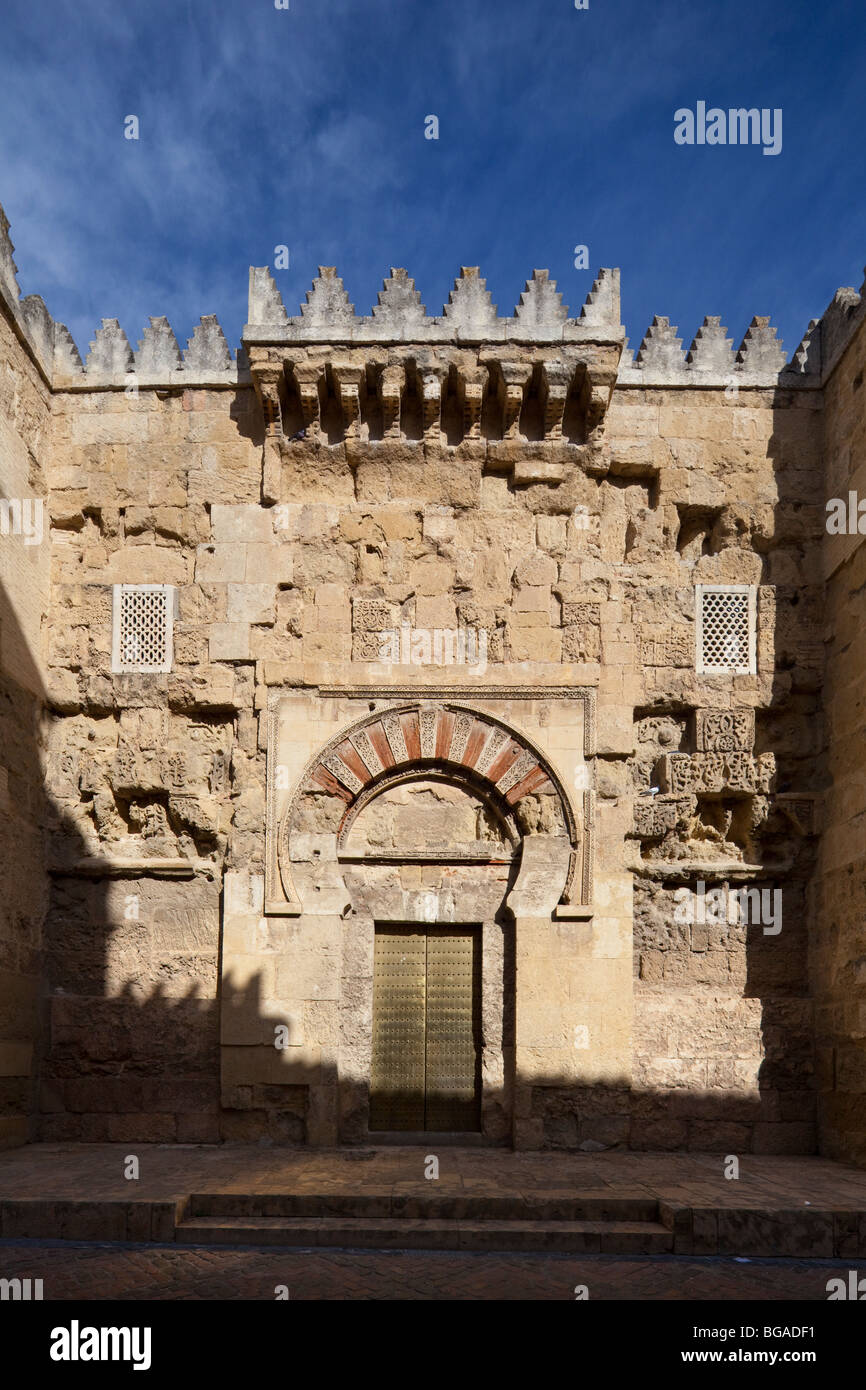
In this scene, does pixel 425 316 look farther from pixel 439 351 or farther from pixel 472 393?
pixel 472 393

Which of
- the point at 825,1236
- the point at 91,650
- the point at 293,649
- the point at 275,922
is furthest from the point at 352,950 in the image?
the point at 825,1236

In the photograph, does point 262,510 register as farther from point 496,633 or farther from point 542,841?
point 542,841

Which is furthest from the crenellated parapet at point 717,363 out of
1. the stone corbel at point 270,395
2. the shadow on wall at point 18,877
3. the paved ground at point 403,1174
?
the paved ground at point 403,1174

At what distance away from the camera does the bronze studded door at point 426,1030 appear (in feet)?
27.7

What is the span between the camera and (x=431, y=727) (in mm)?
8875

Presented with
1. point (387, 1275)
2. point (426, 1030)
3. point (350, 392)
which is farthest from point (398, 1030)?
point (350, 392)

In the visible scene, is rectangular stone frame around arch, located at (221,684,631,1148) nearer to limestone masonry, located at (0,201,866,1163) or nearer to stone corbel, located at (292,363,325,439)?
limestone masonry, located at (0,201,866,1163)

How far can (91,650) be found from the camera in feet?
30.0

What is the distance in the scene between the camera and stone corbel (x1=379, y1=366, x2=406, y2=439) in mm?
9055

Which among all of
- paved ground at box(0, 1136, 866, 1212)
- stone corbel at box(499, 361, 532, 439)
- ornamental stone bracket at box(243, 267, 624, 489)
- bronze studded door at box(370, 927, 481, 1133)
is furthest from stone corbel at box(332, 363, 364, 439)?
paved ground at box(0, 1136, 866, 1212)

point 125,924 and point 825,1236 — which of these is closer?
point 825,1236

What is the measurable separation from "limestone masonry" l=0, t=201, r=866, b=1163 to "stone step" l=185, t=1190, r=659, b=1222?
178 cm

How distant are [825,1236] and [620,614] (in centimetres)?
471

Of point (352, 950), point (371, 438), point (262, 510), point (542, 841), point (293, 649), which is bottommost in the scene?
point (352, 950)
